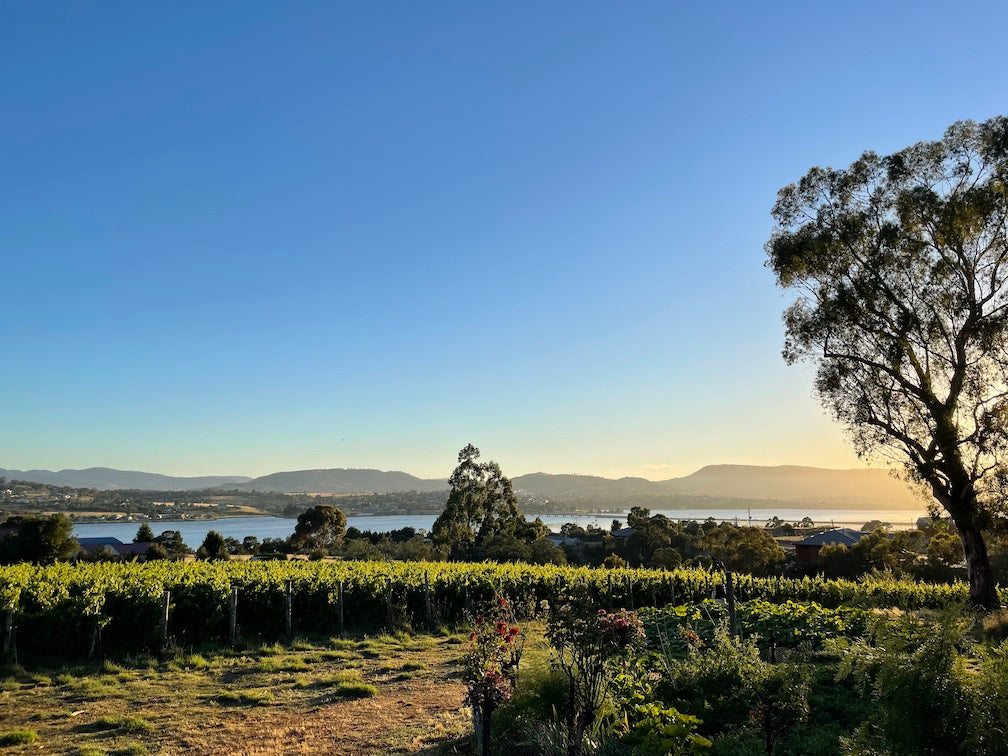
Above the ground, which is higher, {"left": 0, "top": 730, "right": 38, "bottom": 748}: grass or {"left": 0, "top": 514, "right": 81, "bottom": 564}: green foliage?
{"left": 0, "top": 730, "right": 38, "bottom": 748}: grass

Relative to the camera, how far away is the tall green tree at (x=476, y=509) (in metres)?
52.1

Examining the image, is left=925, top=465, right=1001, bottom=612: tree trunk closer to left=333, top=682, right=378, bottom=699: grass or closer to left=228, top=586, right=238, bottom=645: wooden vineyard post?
left=333, top=682, right=378, bottom=699: grass

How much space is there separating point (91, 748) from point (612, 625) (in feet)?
20.7

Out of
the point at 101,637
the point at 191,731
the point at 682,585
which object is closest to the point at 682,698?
the point at 191,731

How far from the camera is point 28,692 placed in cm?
982

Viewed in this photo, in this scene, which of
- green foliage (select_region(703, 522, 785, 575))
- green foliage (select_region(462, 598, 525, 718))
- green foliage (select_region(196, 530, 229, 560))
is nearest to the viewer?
green foliage (select_region(462, 598, 525, 718))

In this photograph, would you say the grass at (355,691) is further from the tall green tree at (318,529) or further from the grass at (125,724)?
the tall green tree at (318,529)

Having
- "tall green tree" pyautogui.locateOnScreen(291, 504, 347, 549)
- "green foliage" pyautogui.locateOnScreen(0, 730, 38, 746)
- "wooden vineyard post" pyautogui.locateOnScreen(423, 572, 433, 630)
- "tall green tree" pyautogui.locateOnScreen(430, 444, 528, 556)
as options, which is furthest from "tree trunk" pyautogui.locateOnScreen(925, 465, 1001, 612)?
"tall green tree" pyautogui.locateOnScreen(291, 504, 347, 549)

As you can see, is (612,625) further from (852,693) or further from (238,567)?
(238,567)

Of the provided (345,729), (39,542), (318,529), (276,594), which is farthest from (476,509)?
(345,729)

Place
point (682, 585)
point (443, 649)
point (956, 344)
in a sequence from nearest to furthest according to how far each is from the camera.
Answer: point (443, 649) < point (956, 344) < point (682, 585)

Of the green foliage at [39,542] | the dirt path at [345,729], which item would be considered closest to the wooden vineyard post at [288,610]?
the dirt path at [345,729]

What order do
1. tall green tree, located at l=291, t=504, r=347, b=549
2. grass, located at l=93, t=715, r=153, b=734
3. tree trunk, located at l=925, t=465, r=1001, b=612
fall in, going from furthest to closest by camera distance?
→ tall green tree, located at l=291, t=504, r=347, b=549
tree trunk, located at l=925, t=465, r=1001, b=612
grass, located at l=93, t=715, r=153, b=734

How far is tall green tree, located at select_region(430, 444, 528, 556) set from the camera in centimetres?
5206
